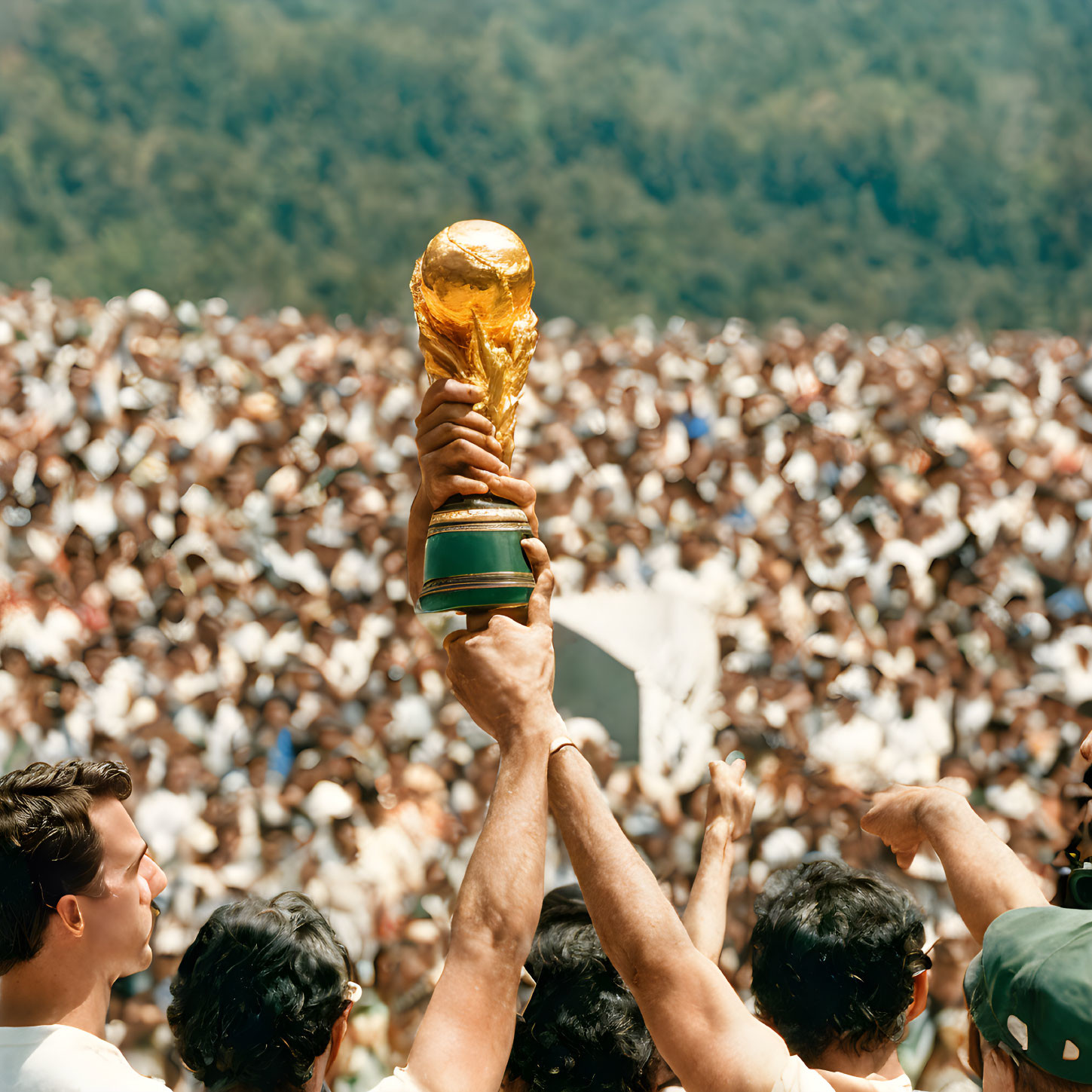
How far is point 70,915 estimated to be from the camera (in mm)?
1361

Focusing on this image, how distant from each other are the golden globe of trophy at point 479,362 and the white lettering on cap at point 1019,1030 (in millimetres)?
789

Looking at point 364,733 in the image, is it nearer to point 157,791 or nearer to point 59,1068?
point 157,791

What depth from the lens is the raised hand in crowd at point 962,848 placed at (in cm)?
146

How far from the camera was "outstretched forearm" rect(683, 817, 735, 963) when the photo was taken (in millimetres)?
1646

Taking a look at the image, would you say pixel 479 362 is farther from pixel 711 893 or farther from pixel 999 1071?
pixel 999 1071

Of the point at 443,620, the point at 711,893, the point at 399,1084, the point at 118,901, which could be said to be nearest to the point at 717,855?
the point at 711,893

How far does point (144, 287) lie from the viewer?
1198 cm

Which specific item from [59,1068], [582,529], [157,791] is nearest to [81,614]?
[157,791]

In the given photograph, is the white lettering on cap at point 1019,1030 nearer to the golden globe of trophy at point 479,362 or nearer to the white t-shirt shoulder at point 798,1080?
the white t-shirt shoulder at point 798,1080

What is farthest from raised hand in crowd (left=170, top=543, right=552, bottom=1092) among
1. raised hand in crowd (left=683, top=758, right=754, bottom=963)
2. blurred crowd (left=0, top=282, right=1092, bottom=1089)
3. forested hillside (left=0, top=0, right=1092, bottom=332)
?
forested hillside (left=0, top=0, right=1092, bottom=332)

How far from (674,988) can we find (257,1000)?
511mm

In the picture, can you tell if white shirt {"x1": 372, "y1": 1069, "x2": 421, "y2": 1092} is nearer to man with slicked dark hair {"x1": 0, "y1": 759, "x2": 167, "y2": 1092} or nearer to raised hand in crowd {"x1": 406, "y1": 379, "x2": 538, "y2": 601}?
man with slicked dark hair {"x1": 0, "y1": 759, "x2": 167, "y2": 1092}

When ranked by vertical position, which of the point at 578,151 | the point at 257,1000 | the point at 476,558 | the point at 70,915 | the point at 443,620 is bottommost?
the point at 257,1000

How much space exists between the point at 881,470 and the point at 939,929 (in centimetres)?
301
